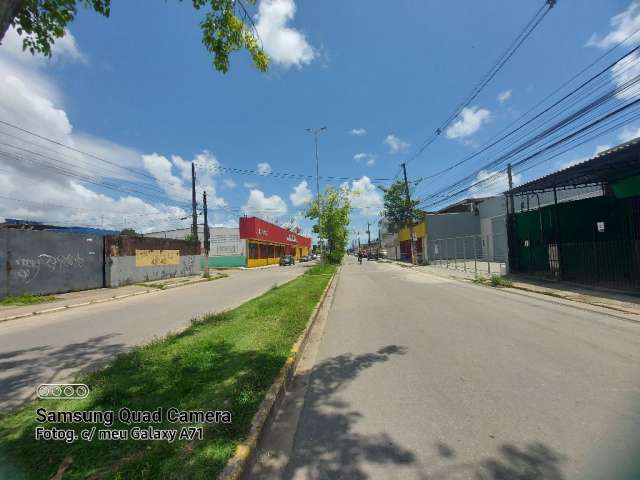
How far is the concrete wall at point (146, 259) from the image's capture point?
2006 centimetres

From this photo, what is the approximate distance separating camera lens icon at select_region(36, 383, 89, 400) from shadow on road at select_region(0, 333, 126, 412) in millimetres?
142

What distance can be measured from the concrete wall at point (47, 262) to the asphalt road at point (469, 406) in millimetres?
14672

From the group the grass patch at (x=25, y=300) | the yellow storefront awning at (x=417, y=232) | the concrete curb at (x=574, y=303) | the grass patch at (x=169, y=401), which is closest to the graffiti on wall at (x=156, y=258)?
the grass patch at (x=25, y=300)

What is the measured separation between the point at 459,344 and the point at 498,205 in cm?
3072

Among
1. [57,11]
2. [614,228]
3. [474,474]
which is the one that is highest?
[57,11]

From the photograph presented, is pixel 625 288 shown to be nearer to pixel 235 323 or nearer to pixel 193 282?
pixel 235 323

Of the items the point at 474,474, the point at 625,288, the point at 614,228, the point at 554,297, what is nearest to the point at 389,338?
the point at 474,474

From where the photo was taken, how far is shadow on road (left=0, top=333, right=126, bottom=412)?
183 inches

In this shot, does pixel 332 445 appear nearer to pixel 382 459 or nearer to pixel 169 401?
pixel 382 459

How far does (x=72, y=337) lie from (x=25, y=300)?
8.57m

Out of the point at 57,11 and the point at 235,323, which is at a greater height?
the point at 57,11

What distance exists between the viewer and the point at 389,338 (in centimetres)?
686

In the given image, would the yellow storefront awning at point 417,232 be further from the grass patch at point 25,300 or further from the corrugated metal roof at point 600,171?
the grass patch at point 25,300

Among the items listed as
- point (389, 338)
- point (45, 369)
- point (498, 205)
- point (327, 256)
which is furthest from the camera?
point (327, 256)
